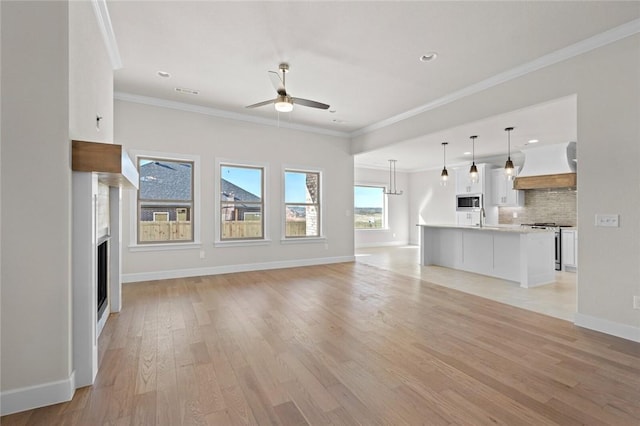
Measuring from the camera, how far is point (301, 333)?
2.90 meters

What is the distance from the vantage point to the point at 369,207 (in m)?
10.6

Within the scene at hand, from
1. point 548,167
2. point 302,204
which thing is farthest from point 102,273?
point 548,167

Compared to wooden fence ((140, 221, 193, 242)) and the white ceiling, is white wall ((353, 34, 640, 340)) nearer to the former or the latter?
the white ceiling

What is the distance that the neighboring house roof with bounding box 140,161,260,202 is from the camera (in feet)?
16.9

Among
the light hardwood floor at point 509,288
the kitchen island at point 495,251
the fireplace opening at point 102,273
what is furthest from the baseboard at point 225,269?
the kitchen island at point 495,251

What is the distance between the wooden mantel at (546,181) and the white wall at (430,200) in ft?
8.02

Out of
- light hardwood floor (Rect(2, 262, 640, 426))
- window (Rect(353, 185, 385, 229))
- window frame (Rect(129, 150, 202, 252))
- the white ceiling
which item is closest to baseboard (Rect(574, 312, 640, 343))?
light hardwood floor (Rect(2, 262, 640, 426))

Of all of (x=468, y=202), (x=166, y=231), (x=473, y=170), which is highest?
(x=473, y=170)

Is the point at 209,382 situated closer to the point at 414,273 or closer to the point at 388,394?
the point at 388,394

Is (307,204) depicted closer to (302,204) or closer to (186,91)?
(302,204)

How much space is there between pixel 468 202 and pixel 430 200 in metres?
1.80

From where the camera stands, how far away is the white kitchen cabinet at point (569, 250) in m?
6.29

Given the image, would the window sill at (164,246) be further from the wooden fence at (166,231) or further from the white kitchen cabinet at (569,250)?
the white kitchen cabinet at (569,250)

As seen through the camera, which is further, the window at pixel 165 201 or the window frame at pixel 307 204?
the window frame at pixel 307 204
